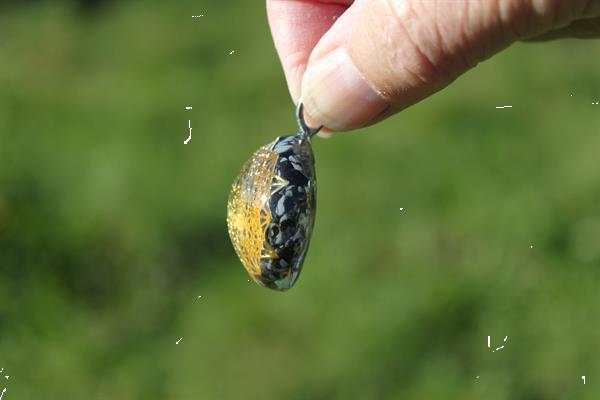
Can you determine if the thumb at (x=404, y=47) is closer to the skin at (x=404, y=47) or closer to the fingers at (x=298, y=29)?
the skin at (x=404, y=47)

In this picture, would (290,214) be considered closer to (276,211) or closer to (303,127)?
(276,211)

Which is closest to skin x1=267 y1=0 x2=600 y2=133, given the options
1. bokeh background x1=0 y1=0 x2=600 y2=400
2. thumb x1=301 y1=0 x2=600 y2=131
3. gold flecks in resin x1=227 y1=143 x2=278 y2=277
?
thumb x1=301 y1=0 x2=600 y2=131

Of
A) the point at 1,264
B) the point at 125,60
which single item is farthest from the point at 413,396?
the point at 125,60

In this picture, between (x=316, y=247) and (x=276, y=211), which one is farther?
(x=316, y=247)

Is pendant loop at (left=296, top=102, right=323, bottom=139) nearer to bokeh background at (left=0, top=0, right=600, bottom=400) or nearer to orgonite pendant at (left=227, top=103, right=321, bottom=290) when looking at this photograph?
orgonite pendant at (left=227, top=103, right=321, bottom=290)

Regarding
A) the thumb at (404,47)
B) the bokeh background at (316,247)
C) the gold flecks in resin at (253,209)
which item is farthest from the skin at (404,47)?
the bokeh background at (316,247)

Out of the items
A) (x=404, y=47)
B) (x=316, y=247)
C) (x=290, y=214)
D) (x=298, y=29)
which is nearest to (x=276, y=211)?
(x=290, y=214)

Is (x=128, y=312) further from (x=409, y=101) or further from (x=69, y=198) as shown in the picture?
(x=409, y=101)
